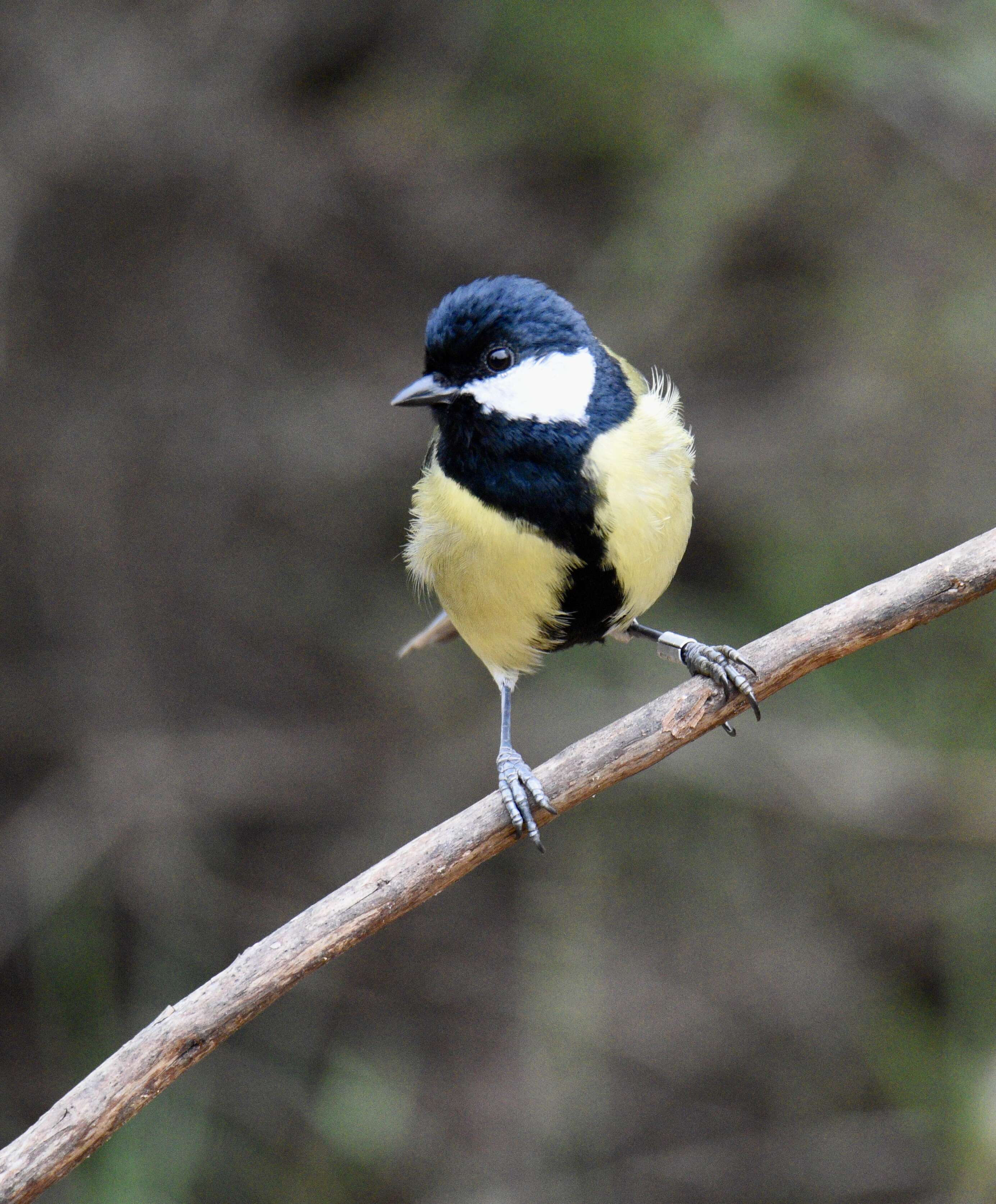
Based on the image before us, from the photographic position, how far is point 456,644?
11.4ft

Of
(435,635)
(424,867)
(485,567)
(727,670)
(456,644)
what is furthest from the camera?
(456,644)

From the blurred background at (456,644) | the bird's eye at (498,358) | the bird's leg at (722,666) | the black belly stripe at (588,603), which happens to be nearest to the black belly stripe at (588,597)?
the black belly stripe at (588,603)

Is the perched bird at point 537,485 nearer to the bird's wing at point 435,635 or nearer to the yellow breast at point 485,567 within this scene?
the yellow breast at point 485,567

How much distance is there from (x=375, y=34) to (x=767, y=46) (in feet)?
3.09

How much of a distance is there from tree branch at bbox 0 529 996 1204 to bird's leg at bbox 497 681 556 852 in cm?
3

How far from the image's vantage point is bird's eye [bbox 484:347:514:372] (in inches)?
74.5

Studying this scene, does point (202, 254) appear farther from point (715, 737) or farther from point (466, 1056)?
point (466, 1056)

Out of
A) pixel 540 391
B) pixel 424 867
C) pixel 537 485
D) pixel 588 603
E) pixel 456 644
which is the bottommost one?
pixel 424 867

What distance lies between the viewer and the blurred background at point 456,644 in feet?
9.37

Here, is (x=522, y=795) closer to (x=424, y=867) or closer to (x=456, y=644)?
(x=424, y=867)

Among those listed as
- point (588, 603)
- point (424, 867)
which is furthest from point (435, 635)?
point (424, 867)

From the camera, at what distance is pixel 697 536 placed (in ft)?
11.1

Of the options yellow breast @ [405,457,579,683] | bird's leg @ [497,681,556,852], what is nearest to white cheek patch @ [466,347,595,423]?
yellow breast @ [405,457,579,683]

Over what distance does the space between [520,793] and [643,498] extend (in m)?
0.49
